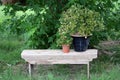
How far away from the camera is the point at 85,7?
6332 millimetres

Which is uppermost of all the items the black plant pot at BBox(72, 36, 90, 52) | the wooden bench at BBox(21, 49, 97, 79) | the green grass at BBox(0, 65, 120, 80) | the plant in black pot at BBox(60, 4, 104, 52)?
the plant in black pot at BBox(60, 4, 104, 52)

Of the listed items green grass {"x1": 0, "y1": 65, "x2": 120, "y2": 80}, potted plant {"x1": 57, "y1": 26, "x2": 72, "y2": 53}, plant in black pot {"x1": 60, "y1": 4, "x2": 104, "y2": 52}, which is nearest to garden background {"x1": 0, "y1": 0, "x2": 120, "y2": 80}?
green grass {"x1": 0, "y1": 65, "x2": 120, "y2": 80}

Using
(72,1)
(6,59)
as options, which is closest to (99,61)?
(72,1)

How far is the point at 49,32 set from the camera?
22.5 feet

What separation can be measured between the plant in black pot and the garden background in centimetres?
25

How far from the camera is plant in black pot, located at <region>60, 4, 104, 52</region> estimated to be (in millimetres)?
5957

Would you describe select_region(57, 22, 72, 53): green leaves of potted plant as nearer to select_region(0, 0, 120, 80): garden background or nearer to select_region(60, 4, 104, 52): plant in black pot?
select_region(60, 4, 104, 52): plant in black pot

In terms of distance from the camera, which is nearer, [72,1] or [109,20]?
[72,1]

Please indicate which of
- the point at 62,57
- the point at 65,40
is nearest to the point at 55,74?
the point at 62,57

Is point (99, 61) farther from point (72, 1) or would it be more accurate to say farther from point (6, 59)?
point (6, 59)

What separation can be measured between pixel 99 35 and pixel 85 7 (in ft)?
2.90

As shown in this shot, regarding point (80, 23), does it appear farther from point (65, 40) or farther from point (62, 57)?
point (62, 57)

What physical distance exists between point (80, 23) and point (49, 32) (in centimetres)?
100

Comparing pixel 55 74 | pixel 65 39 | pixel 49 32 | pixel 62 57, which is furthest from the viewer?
pixel 49 32
